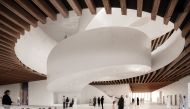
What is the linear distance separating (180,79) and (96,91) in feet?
33.6

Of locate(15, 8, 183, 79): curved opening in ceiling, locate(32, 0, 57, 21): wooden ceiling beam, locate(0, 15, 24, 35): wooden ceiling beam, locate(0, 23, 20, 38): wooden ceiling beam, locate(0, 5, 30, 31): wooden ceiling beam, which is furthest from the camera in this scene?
locate(15, 8, 183, 79): curved opening in ceiling

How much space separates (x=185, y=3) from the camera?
6375 millimetres

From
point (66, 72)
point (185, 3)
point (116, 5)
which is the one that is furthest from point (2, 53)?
point (185, 3)

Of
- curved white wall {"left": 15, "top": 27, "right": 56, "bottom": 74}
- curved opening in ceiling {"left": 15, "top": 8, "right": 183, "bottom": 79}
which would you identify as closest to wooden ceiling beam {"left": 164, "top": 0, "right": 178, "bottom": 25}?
curved white wall {"left": 15, "top": 27, "right": 56, "bottom": 74}

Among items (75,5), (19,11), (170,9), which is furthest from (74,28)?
(170,9)

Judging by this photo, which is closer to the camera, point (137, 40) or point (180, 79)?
point (137, 40)

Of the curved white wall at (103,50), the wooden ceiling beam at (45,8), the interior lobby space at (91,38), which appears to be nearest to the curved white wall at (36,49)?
the interior lobby space at (91,38)

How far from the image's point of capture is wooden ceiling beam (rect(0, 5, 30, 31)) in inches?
272

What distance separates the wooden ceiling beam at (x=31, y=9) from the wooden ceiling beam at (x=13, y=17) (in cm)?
53

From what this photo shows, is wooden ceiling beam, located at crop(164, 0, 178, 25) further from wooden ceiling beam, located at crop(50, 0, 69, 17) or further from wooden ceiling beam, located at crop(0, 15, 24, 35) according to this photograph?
wooden ceiling beam, located at crop(0, 15, 24, 35)

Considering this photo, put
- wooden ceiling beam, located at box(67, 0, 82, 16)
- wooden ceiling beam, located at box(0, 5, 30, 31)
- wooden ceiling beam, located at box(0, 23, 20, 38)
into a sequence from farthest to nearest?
wooden ceiling beam, located at box(0, 23, 20, 38), wooden ceiling beam, located at box(0, 5, 30, 31), wooden ceiling beam, located at box(67, 0, 82, 16)

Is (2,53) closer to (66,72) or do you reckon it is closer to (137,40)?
(66,72)

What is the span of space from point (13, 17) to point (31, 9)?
81cm

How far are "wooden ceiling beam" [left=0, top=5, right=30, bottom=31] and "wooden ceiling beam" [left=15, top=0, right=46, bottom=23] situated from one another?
1.75ft
